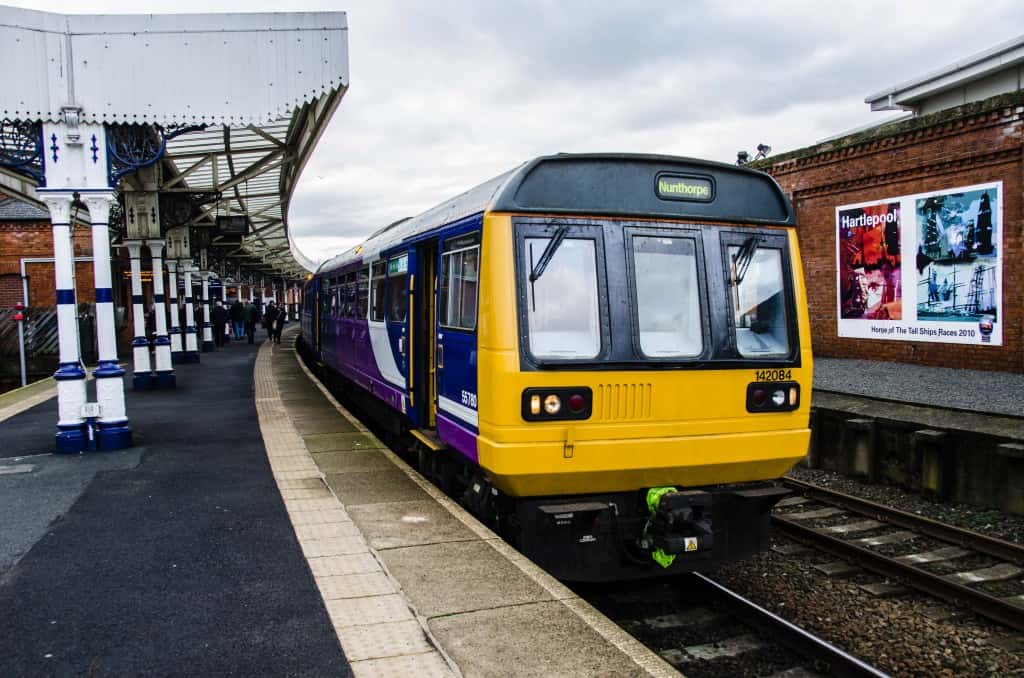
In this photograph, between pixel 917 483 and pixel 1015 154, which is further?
pixel 1015 154

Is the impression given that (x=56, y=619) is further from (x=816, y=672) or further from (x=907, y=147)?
(x=907, y=147)

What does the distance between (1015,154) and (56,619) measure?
1371 centimetres

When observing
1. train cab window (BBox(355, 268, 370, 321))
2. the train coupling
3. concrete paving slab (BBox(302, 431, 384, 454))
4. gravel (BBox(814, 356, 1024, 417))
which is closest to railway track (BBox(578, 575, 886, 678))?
the train coupling

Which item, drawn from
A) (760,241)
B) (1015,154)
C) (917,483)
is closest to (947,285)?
(1015,154)

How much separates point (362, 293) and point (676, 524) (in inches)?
242

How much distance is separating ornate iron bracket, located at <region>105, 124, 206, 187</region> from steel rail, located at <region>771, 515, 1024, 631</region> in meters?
7.82

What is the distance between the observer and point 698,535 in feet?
16.9

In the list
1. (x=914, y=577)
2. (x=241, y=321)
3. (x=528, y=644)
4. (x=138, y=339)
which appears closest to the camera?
(x=528, y=644)

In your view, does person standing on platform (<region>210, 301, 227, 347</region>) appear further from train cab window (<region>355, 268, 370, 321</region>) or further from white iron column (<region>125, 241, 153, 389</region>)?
train cab window (<region>355, 268, 370, 321</region>)

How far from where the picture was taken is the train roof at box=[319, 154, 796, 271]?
5.11 metres

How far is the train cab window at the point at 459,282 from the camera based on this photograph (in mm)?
5453

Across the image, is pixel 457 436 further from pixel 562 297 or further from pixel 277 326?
pixel 277 326

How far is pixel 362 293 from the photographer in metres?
10.2

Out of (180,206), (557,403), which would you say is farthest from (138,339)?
(557,403)
